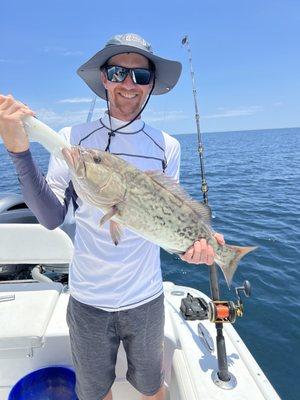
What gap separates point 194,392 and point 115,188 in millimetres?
1606

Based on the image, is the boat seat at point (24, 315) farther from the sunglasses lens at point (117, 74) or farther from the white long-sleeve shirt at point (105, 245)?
the sunglasses lens at point (117, 74)

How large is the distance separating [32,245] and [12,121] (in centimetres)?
220

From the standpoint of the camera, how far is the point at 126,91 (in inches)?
92.2

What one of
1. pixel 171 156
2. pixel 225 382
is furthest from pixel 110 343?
pixel 171 156

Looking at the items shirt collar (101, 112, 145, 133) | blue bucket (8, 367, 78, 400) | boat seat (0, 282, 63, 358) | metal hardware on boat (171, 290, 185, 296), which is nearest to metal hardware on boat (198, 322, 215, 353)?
metal hardware on boat (171, 290, 185, 296)

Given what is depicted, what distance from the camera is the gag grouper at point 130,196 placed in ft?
6.35

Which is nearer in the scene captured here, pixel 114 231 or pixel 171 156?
pixel 114 231

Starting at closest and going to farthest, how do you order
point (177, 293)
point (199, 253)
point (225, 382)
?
point (199, 253) → point (225, 382) → point (177, 293)

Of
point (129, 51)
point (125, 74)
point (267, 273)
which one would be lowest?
point (267, 273)

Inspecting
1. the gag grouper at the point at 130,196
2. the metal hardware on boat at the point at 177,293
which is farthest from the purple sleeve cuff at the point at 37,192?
the metal hardware on boat at the point at 177,293

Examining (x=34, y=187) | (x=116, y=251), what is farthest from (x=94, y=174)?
(x=116, y=251)

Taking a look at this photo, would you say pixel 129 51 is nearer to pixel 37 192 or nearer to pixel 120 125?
pixel 120 125

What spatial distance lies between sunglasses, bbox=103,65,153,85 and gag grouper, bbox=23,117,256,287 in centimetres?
59

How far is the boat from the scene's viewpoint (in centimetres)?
262
